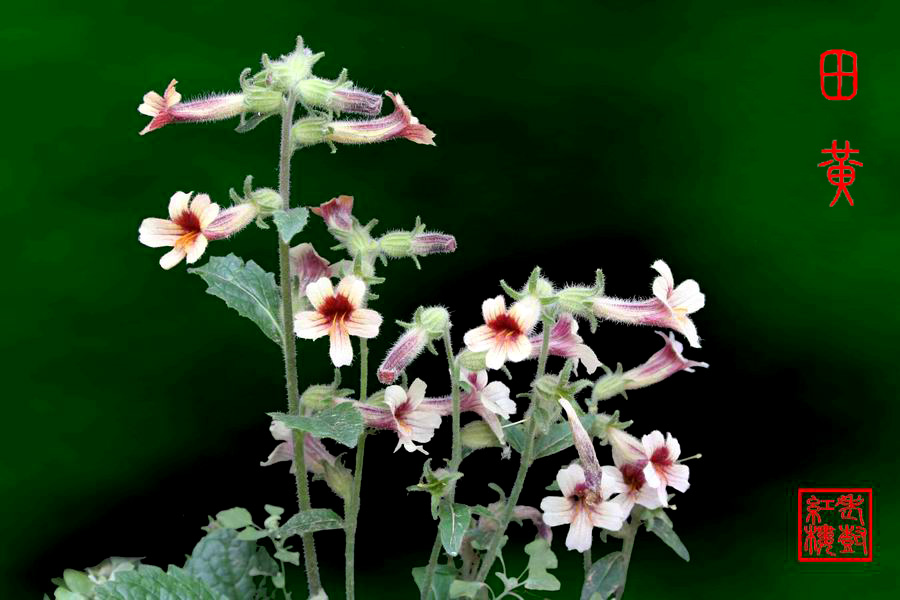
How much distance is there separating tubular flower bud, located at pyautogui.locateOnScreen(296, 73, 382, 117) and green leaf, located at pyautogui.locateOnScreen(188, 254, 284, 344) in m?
0.25

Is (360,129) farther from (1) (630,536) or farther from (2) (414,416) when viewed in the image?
(1) (630,536)

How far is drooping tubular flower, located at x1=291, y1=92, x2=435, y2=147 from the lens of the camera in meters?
1.36

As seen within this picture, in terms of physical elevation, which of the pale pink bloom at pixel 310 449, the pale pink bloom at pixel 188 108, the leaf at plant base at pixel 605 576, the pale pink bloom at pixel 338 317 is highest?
the pale pink bloom at pixel 188 108

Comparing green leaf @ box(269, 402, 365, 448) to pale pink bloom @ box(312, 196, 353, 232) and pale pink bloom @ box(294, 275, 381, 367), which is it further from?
pale pink bloom @ box(312, 196, 353, 232)

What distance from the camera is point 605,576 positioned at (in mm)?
1606

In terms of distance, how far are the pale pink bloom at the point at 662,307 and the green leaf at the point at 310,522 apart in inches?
15.9

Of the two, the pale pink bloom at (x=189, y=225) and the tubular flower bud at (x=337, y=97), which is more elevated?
the tubular flower bud at (x=337, y=97)

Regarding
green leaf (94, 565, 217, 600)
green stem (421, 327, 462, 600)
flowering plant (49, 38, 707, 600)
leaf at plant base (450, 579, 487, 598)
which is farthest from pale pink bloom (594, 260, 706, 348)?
green leaf (94, 565, 217, 600)

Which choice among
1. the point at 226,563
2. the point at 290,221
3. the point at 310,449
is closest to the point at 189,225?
the point at 290,221

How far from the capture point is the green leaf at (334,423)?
129 centimetres

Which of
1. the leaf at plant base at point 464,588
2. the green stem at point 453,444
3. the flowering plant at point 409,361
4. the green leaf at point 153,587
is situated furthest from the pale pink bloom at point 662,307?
the green leaf at point 153,587

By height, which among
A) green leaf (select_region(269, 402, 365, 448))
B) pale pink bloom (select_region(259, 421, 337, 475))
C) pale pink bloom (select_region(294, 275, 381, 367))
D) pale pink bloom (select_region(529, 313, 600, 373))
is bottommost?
green leaf (select_region(269, 402, 365, 448))

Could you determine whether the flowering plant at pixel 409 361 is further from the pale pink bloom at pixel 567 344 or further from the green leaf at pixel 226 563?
the green leaf at pixel 226 563

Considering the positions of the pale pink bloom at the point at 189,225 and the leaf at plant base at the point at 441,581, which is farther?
the leaf at plant base at the point at 441,581
